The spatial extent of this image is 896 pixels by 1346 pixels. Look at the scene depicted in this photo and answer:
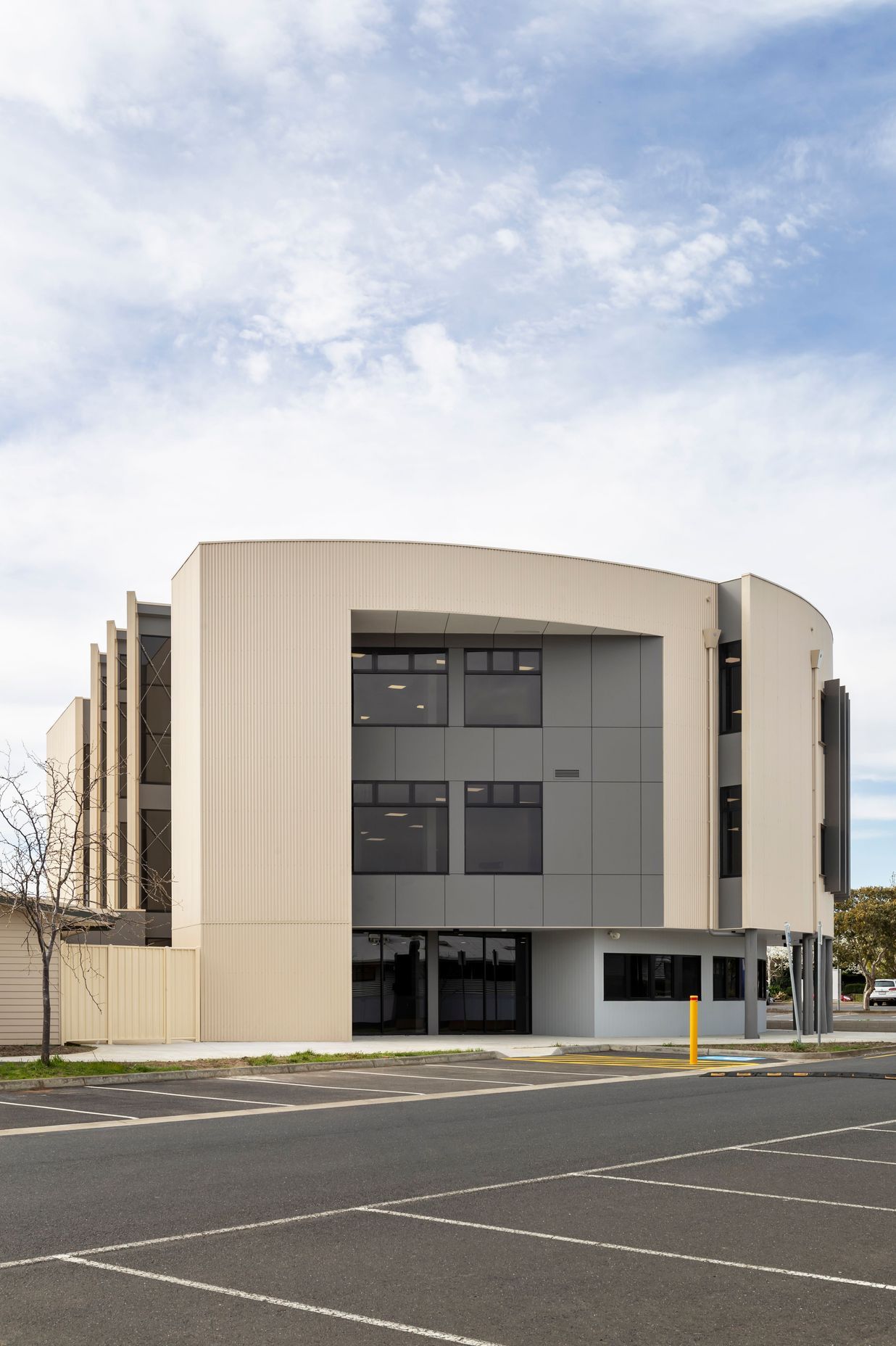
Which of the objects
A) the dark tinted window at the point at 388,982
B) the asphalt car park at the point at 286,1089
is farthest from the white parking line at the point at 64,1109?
the dark tinted window at the point at 388,982

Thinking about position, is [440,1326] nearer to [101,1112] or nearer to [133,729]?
[101,1112]

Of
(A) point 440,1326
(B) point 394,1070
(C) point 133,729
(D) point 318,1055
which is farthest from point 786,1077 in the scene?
(C) point 133,729

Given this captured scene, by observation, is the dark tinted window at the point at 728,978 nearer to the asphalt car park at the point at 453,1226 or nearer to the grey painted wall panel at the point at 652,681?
the grey painted wall panel at the point at 652,681

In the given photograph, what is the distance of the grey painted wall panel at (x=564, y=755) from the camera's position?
35.1 meters

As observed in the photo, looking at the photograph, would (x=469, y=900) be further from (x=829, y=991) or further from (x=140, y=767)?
(x=829, y=991)

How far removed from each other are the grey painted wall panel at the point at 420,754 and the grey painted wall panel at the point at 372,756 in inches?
6.2

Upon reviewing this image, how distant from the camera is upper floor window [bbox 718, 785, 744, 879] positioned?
117 ft

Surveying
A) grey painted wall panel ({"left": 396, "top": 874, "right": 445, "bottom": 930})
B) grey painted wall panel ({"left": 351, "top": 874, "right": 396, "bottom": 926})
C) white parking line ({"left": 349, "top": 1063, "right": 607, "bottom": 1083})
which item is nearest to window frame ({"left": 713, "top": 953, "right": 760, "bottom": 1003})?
grey painted wall panel ({"left": 396, "top": 874, "right": 445, "bottom": 930})

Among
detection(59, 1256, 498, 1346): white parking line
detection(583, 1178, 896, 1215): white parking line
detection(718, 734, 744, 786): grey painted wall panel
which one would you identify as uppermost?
detection(718, 734, 744, 786): grey painted wall panel

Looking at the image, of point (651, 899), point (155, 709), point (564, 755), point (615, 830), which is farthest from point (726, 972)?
point (155, 709)

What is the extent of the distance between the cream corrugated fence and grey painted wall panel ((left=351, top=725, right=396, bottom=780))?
5990mm

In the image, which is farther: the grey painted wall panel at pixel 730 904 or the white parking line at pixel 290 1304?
the grey painted wall panel at pixel 730 904

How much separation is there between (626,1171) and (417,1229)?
10.5 feet

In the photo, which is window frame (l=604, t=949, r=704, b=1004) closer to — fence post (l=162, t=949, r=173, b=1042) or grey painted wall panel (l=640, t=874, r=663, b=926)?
grey painted wall panel (l=640, t=874, r=663, b=926)
